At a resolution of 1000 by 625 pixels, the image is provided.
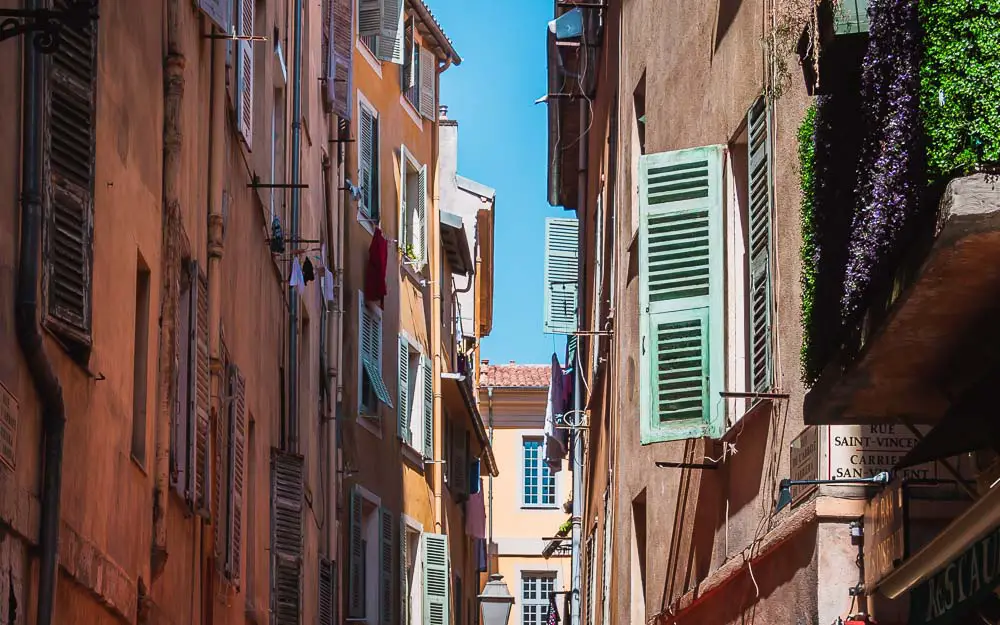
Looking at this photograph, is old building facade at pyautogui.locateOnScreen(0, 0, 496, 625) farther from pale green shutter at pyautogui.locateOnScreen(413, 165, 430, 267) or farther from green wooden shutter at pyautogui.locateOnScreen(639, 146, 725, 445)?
green wooden shutter at pyautogui.locateOnScreen(639, 146, 725, 445)

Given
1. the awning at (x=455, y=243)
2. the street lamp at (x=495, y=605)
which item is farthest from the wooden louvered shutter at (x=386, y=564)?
the awning at (x=455, y=243)

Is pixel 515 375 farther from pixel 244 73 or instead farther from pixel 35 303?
pixel 35 303

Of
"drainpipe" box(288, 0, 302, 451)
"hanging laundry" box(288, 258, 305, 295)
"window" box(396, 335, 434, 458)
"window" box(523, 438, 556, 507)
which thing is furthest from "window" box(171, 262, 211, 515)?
"window" box(523, 438, 556, 507)

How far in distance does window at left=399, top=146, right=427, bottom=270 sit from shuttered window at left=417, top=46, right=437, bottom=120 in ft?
4.07

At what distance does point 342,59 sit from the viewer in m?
22.5

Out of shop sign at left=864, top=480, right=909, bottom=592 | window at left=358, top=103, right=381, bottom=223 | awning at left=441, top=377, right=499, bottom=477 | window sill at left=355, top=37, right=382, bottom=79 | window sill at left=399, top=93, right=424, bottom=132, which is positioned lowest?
shop sign at left=864, top=480, right=909, bottom=592

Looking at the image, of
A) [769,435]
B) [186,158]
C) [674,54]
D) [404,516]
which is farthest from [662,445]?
[404,516]

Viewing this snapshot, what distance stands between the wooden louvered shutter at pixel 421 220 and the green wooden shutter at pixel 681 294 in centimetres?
1806

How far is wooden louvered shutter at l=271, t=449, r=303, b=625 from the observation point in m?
16.6

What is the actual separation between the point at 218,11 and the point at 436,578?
19654 millimetres

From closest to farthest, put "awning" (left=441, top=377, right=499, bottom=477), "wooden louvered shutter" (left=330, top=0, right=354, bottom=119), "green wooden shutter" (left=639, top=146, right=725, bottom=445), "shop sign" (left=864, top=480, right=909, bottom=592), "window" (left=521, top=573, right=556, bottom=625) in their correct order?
"shop sign" (left=864, top=480, right=909, bottom=592), "green wooden shutter" (left=639, top=146, right=725, bottom=445), "wooden louvered shutter" (left=330, top=0, right=354, bottom=119), "awning" (left=441, top=377, right=499, bottom=477), "window" (left=521, top=573, right=556, bottom=625)

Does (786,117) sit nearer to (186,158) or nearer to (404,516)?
(186,158)

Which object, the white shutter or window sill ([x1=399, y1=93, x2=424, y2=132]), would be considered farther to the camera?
→ window sill ([x1=399, y1=93, x2=424, y2=132])

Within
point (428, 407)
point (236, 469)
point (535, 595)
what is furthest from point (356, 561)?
point (535, 595)
